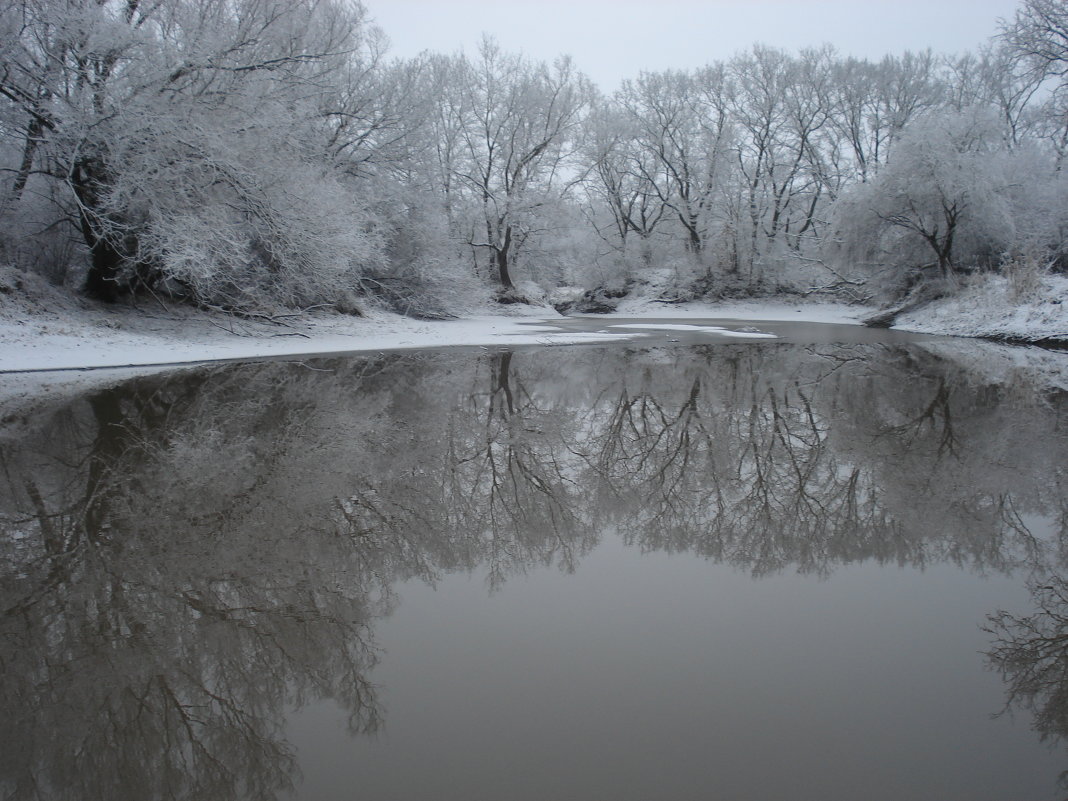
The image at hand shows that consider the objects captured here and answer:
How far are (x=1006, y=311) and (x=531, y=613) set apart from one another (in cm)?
2059

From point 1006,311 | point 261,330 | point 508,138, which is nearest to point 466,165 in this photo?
point 508,138

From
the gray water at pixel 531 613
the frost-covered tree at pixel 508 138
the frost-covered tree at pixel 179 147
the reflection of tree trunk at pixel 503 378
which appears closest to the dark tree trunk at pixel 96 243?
the frost-covered tree at pixel 179 147

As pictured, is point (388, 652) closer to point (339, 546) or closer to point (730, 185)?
point (339, 546)

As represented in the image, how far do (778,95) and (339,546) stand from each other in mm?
42276

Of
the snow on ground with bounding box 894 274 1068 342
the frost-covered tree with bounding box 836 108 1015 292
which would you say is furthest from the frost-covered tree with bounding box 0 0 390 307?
the frost-covered tree with bounding box 836 108 1015 292

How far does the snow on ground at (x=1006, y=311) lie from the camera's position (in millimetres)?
16688

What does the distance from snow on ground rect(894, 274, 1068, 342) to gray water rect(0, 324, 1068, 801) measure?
1212 cm

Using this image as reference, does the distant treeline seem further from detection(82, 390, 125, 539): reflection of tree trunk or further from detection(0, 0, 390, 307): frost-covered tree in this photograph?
detection(82, 390, 125, 539): reflection of tree trunk

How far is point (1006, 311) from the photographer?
18.7 metres

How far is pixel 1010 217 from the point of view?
2253 cm

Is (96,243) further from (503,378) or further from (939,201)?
(939,201)

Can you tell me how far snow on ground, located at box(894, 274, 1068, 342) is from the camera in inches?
657

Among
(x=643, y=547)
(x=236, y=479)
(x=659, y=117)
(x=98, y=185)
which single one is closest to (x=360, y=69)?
(x=98, y=185)

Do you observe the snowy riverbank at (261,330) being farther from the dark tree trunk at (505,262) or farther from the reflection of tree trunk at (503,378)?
the dark tree trunk at (505,262)
